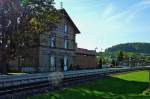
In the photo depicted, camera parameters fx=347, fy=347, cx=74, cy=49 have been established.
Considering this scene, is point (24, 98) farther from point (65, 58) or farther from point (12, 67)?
point (65, 58)

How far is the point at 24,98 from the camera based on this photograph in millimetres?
19922

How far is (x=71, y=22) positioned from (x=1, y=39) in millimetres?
26221

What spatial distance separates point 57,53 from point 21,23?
786 inches

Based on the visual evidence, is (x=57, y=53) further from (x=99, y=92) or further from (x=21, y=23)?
(x=99, y=92)

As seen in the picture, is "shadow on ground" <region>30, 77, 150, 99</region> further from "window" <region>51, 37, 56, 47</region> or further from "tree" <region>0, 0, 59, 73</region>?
"window" <region>51, 37, 56, 47</region>

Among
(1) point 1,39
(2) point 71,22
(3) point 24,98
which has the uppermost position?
(2) point 71,22

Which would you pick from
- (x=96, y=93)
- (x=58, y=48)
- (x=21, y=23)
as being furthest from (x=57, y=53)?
(x=96, y=93)

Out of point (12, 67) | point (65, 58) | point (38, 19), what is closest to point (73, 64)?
point (65, 58)

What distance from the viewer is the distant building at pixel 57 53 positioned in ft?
187

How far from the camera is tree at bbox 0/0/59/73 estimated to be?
4238 cm

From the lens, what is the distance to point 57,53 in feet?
206

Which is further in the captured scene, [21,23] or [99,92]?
[21,23]

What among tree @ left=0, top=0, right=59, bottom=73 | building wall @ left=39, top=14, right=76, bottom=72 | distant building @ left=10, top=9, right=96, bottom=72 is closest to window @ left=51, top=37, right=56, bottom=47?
distant building @ left=10, top=9, right=96, bottom=72

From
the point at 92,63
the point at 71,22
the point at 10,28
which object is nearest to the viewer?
the point at 10,28
